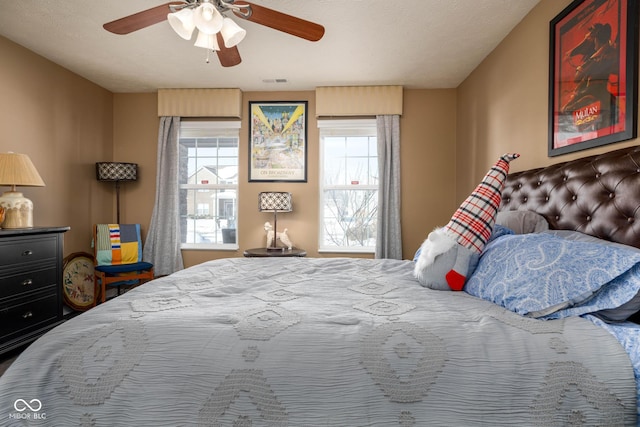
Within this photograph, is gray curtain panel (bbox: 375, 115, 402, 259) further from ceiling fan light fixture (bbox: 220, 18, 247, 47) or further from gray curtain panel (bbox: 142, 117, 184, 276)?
gray curtain panel (bbox: 142, 117, 184, 276)

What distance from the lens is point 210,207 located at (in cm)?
435

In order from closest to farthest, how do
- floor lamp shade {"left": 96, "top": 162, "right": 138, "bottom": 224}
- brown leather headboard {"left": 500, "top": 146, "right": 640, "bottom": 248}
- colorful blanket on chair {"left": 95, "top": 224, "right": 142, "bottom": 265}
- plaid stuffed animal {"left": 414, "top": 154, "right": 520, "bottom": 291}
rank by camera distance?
brown leather headboard {"left": 500, "top": 146, "right": 640, "bottom": 248} < plaid stuffed animal {"left": 414, "top": 154, "right": 520, "bottom": 291} < colorful blanket on chair {"left": 95, "top": 224, "right": 142, "bottom": 265} < floor lamp shade {"left": 96, "top": 162, "right": 138, "bottom": 224}

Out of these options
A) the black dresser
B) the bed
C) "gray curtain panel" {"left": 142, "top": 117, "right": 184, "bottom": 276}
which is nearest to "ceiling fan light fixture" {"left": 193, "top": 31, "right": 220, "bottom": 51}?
the bed

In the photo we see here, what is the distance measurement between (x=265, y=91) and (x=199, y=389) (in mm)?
3848

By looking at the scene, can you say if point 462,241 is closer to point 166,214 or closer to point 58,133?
point 166,214

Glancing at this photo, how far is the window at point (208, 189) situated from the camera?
4.29 meters

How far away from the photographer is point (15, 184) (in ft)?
8.27

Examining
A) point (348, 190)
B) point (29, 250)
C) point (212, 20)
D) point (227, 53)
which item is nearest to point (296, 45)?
point (227, 53)

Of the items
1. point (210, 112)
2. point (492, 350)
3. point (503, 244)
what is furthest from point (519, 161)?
point (210, 112)

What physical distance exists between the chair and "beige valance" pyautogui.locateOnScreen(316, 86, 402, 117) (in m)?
2.64

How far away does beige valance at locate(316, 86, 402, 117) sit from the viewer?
3898mm

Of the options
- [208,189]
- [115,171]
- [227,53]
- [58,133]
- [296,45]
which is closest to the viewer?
[227,53]

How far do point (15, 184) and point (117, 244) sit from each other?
1.39 m

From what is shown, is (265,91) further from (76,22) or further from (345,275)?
(345,275)
